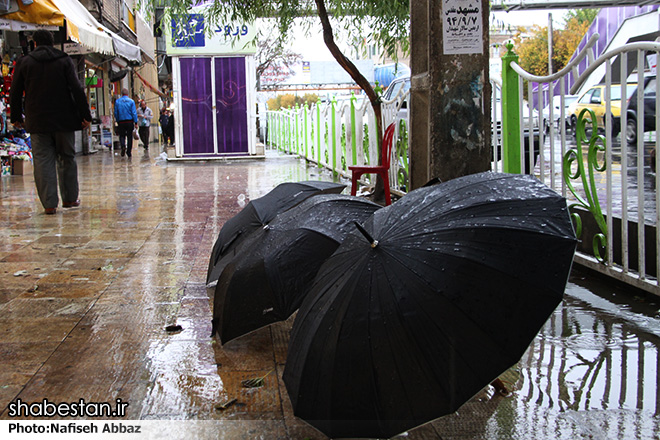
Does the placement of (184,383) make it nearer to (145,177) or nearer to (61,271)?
(61,271)

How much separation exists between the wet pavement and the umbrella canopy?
24 centimetres

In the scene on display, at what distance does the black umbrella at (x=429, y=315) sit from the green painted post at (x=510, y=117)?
305 centimetres

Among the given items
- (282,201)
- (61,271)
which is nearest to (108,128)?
(61,271)

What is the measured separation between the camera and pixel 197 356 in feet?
11.2

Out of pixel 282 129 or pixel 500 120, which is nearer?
pixel 500 120

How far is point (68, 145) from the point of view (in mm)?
8117

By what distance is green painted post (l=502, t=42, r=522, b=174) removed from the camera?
209 inches

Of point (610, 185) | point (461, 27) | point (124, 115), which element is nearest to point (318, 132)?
point (124, 115)

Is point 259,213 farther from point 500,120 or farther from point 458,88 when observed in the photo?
point 500,120

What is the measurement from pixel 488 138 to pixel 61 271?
3.29m

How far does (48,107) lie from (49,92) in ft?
0.73

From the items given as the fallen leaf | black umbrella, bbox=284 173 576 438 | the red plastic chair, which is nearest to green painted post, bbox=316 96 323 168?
the red plastic chair

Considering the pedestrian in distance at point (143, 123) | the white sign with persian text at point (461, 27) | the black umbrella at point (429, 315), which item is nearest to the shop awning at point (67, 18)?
the white sign with persian text at point (461, 27)

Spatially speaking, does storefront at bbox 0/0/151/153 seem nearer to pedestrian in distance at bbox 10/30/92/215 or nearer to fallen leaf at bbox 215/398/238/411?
pedestrian in distance at bbox 10/30/92/215
